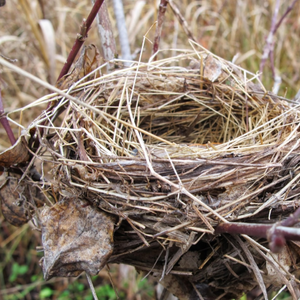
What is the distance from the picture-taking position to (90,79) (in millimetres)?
985

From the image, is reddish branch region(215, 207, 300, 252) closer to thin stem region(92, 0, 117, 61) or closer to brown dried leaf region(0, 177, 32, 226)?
brown dried leaf region(0, 177, 32, 226)

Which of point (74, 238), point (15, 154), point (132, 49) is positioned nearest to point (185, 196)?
point (74, 238)

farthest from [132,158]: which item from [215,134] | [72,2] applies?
[72,2]

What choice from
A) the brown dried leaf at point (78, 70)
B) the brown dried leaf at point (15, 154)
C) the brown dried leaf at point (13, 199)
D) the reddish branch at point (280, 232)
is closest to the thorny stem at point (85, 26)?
the brown dried leaf at point (78, 70)

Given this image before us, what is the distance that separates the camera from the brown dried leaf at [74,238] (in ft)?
2.19

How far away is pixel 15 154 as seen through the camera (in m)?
0.80

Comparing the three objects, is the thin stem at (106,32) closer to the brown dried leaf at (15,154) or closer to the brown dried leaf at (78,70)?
the brown dried leaf at (78,70)

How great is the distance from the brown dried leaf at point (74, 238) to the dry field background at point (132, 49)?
1.47 metres

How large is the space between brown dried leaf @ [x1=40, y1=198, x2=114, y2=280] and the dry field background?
1475 millimetres

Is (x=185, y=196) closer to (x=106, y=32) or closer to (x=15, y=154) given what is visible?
(x=15, y=154)

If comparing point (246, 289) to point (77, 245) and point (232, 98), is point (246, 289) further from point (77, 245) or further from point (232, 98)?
point (232, 98)

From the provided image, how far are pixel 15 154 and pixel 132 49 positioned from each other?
4.99ft

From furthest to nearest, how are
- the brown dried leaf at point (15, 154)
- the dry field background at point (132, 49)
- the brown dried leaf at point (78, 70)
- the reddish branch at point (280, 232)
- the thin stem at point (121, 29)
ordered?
the dry field background at point (132, 49) < the thin stem at point (121, 29) < the brown dried leaf at point (78, 70) < the brown dried leaf at point (15, 154) < the reddish branch at point (280, 232)

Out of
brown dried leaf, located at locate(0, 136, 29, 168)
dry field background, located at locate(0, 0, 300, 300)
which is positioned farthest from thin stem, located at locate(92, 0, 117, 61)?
dry field background, located at locate(0, 0, 300, 300)
